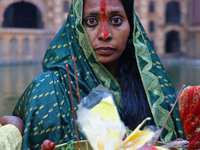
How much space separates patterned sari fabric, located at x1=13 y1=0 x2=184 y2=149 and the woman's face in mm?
29

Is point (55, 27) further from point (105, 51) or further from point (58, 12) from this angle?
point (105, 51)

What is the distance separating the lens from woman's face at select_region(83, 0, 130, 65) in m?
1.09

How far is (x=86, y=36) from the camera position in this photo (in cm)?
112

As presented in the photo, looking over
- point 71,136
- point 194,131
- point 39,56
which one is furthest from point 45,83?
point 39,56

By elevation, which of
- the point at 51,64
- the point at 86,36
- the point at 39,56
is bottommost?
the point at 39,56

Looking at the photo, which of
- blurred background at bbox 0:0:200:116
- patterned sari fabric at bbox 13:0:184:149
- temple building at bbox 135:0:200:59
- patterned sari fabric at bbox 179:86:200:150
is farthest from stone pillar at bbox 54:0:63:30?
patterned sari fabric at bbox 13:0:184:149

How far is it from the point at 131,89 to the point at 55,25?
12.5 m

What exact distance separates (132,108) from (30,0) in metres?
13.2

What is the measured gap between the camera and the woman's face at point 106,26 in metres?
1.09

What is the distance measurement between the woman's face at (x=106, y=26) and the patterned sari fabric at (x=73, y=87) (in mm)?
29

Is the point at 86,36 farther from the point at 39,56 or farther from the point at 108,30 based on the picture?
the point at 39,56

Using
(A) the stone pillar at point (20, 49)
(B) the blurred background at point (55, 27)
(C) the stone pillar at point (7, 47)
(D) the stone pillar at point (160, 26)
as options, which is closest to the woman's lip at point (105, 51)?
(B) the blurred background at point (55, 27)

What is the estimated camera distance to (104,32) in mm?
1064

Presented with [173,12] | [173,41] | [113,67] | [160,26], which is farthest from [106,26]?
[173,41]
